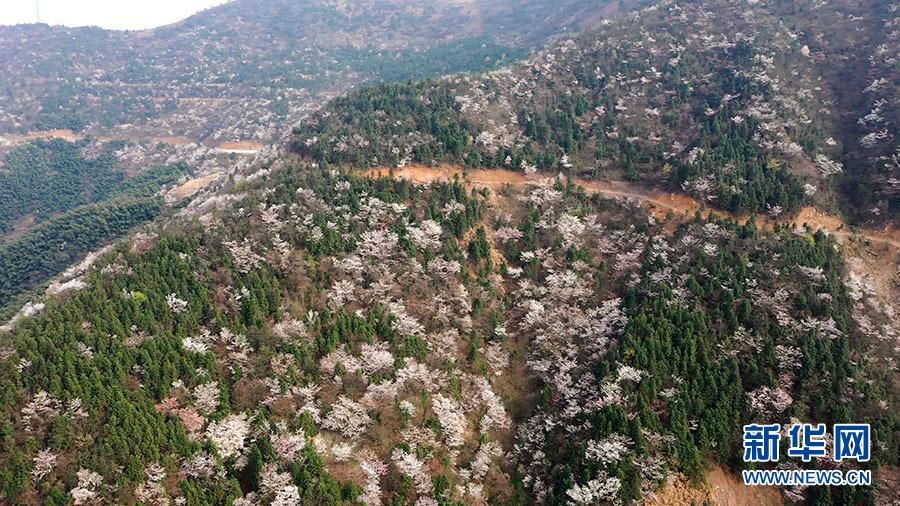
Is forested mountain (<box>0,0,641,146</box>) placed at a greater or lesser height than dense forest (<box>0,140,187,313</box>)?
greater

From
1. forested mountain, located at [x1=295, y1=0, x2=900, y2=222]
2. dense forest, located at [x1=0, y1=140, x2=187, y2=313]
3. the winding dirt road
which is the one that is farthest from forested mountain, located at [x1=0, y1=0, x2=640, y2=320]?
the winding dirt road

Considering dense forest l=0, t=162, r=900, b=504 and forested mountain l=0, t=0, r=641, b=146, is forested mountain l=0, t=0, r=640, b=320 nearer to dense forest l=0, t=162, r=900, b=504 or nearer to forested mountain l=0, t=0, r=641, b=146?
forested mountain l=0, t=0, r=641, b=146

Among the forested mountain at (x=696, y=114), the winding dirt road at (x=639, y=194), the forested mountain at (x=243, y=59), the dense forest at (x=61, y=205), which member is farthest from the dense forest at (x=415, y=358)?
the forested mountain at (x=243, y=59)

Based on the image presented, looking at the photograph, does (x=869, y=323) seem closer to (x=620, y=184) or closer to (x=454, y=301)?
(x=620, y=184)

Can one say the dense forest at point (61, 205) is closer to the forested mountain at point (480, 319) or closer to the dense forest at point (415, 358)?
the forested mountain at point (480, 319)

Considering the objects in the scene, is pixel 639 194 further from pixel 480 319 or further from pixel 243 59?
pixel 243 59

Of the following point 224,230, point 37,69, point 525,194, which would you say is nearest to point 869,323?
point 525,194

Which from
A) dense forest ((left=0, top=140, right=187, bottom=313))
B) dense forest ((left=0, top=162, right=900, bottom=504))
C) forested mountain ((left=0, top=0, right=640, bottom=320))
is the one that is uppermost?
forested mountain ((left=0, top=0, right=640, bottom=320))
